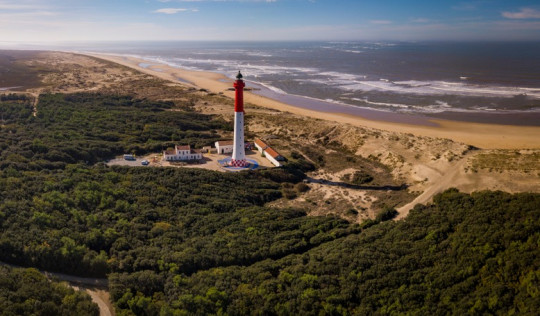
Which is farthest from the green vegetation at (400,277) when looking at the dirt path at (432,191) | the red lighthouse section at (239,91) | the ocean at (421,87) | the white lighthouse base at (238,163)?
the ocean at (421,87)

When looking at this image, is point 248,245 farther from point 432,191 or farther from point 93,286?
point 432,191

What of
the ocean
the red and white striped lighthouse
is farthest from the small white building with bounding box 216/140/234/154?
the ocean

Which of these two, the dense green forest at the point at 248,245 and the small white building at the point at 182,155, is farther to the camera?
the small white building at the point at 182,155

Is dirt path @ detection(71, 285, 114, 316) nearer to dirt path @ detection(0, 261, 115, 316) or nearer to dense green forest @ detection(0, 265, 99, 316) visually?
dirt path @ detection(0, 261, 115, 316)

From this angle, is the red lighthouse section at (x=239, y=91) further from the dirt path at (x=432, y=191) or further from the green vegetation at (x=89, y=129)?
the dirt path at (x=432, y=191)

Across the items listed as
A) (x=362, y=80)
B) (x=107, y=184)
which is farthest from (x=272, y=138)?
(x=362, y=80)

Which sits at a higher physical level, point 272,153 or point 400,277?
point 272,153

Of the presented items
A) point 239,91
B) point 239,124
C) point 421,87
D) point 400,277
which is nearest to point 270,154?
point 239,124

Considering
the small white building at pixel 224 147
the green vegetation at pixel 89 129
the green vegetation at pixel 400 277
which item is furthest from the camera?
the small white building at pixel 224 147
